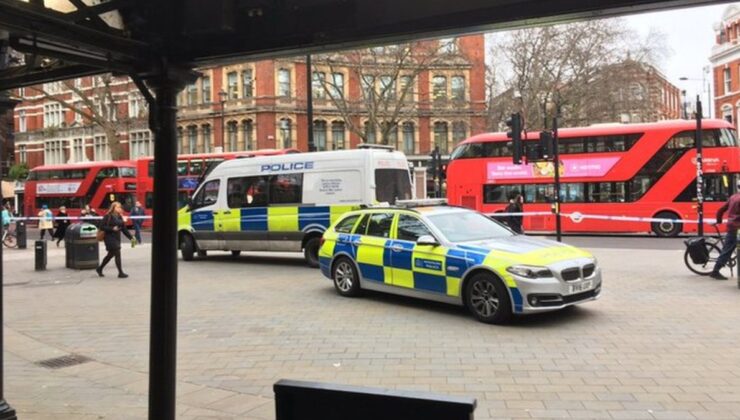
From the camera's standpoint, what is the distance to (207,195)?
16.1 m

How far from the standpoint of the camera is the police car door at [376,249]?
9.06m

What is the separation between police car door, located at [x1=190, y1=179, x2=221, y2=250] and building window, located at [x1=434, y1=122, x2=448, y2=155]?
133 ft

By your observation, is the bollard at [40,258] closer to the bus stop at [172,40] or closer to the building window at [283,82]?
the bus stop at [172,40]

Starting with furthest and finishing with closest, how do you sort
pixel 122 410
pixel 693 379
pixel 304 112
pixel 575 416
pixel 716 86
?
pixel 716 86 < pixel 304 112 < pixel 693 379 < pixel 122 410 < pixel 575 416

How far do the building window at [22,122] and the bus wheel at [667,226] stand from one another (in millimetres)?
66181

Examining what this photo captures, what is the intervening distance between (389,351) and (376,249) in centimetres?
296

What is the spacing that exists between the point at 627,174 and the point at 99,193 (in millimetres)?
29956

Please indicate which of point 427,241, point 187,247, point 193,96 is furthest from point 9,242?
point 193,96

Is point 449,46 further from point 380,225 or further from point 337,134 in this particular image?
point 380,225

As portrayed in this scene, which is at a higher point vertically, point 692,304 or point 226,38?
point 226,38

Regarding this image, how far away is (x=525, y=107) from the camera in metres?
39.2

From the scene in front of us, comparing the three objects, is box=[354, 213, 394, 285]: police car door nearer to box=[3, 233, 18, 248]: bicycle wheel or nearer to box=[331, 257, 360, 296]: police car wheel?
box=[331, 257, 360, 296]: police car wheel

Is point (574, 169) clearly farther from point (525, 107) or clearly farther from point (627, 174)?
point (525, 107)

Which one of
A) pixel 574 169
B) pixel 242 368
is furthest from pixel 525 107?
pixel 242 368
